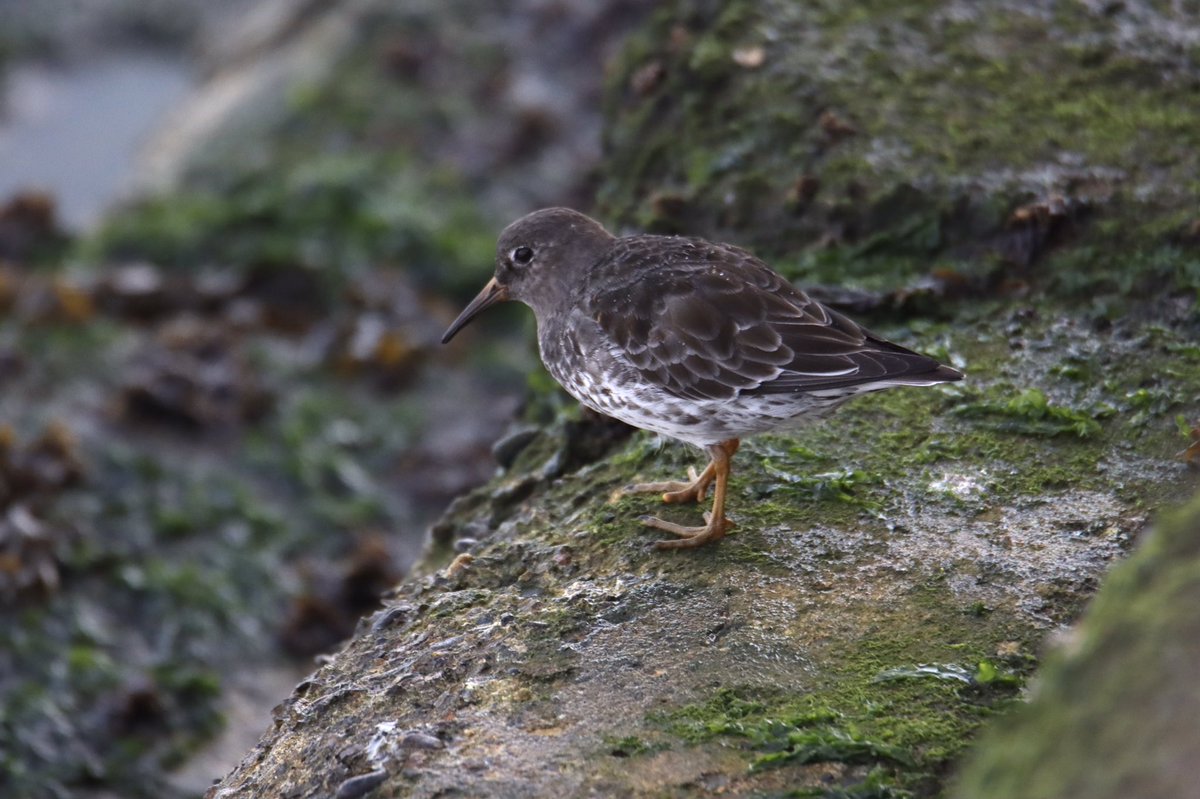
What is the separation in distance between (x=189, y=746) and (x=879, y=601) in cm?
348

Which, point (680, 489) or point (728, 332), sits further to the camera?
point (680, 489)

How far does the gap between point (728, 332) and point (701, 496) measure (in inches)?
24.2

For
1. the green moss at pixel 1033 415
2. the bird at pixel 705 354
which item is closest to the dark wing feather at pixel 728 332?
the bird at pixel 705 354

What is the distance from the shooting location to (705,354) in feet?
15.0

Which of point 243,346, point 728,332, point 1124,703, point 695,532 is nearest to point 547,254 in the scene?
point 728,332

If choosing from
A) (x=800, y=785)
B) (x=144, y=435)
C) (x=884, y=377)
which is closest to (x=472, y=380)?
(x=144, y=435)

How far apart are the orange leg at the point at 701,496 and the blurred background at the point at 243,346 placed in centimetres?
155

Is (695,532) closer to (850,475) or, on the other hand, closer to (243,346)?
(850,475)

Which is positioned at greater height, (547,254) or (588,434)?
(547,254)

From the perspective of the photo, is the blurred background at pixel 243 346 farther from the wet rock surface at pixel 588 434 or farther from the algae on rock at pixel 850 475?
the algae on rock at pixel 850 475

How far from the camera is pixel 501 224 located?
31.7 ft

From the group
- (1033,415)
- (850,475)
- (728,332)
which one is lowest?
(1033,415)

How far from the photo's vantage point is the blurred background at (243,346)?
636 centimetres

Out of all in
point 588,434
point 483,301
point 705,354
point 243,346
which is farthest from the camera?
point 243,346
